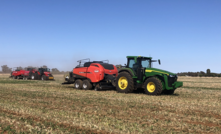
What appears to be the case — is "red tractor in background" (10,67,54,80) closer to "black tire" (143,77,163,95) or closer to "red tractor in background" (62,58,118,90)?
"red tractor in background" (62,58,118,90)

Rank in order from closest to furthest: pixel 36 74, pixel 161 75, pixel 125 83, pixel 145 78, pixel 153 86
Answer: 1. pixel 161 75
2. pixel 153 86
3. pixel 145 78
4. pixel 125 83
5. pixel 36 74

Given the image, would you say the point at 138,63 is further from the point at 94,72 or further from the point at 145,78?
the point at 94,72

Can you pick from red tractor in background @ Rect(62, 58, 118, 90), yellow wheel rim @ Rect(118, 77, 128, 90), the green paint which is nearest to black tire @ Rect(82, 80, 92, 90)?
red tractor in background @ Rect(62, 58, 118, 90)

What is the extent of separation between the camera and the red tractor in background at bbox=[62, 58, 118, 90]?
51.9 feet

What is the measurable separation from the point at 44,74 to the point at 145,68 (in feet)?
70.3

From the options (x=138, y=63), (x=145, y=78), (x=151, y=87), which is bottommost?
(x=151, y=87)

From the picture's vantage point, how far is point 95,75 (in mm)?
15977

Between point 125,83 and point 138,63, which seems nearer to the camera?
point 138,63

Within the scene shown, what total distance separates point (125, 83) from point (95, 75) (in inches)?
101

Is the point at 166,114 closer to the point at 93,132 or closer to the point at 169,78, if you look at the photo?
the point at 93,132

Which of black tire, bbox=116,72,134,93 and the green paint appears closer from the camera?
the green paint

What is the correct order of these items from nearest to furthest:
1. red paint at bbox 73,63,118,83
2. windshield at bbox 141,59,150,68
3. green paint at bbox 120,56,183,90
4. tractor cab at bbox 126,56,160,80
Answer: green paint at bbox 120,56,183,90 < tractor cab at bbox 126,56,160,80 < windshield at bbox 141,59,150,68 < red paint at bbox 73,63,118,83

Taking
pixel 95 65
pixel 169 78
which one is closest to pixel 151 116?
pixel 169 78

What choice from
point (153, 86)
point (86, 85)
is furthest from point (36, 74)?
point (153, 86)
